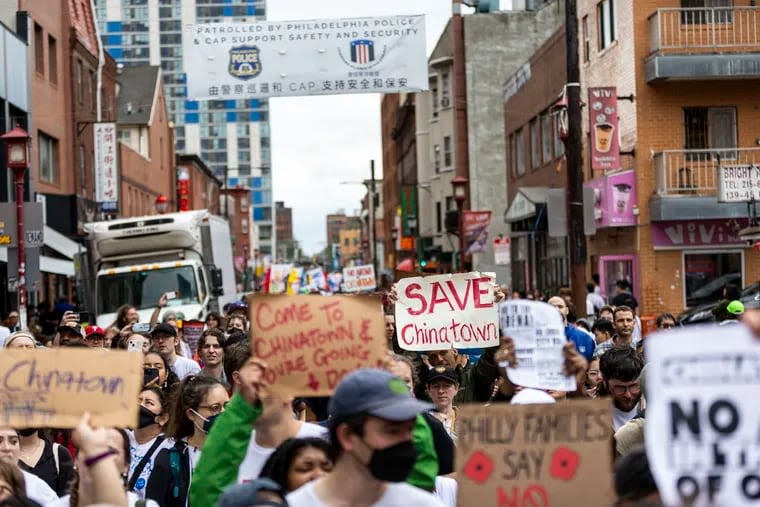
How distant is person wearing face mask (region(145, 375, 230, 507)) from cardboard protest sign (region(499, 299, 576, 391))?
9.04ft

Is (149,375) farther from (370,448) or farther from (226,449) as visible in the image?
(370,448)

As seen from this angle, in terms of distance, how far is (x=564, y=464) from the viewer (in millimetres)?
4320

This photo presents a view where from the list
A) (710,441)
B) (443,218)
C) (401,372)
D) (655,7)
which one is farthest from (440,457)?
(443,218)

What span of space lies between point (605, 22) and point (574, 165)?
42.2 feet

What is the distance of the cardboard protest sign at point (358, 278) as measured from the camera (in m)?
27.8

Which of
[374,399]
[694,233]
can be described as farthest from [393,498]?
[694,233]

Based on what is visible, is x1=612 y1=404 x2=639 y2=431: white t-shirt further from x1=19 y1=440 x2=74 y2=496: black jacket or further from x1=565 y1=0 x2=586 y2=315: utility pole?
x1=565 y1=0 x2=586 y2=315: utility pole

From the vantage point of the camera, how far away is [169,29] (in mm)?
174625

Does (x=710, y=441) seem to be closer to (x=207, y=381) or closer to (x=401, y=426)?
(x=401, y=426)

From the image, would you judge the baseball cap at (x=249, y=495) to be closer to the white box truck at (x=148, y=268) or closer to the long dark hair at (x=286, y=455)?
the long dark hair at (x=286, y=455)

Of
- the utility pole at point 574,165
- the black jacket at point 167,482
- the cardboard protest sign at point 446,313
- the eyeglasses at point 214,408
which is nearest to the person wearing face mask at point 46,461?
the black jacket at point 167,482

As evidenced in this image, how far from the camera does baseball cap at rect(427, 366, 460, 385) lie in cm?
764

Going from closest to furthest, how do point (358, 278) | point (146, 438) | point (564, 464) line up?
point (564, 464) → point (146, 438) → point (358, 278)

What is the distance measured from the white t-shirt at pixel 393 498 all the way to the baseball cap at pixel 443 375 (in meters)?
3.34
